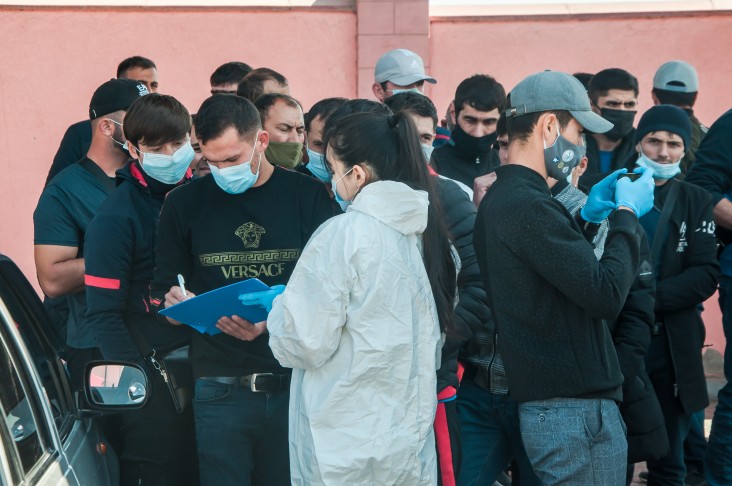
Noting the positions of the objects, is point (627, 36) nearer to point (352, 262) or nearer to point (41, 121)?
point (41, 121)

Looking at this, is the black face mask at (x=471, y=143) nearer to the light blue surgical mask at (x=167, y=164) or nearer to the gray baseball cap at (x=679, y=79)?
the gray baseball cap at (x=679, y=79)

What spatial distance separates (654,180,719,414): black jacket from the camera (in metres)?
4.50

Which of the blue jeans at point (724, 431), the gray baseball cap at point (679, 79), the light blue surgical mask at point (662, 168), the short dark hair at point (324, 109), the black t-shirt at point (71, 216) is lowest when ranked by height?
the blue jeans at point (724, 431)

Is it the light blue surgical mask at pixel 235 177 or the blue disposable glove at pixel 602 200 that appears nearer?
the blue disposable glove at pixel 602 200

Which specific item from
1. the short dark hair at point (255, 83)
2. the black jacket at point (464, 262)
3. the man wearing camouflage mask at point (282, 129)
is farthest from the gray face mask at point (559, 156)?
the short dark hair at point (255, 83)

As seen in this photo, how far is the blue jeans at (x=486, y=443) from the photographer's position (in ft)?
11.8

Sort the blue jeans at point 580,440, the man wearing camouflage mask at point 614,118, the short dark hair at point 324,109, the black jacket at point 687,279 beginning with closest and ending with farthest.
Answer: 1. the blue jeans at point 580,440
2. the black jacket at point 687,279
3. the short dark hair at point 324,109
4. the man wearing camouflage mask at point 614,118

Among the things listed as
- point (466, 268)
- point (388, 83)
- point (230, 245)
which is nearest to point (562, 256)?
point (466, 268)

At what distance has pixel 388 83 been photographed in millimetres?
5773

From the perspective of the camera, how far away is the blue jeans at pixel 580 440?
2.93 m

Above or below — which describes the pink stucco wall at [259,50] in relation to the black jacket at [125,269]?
above

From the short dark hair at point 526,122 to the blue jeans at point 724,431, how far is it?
7.17ft

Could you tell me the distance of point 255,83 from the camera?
5379mm

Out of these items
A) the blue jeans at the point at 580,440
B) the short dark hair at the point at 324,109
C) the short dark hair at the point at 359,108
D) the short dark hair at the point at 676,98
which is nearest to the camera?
the blue jeans at the point at 580,440
